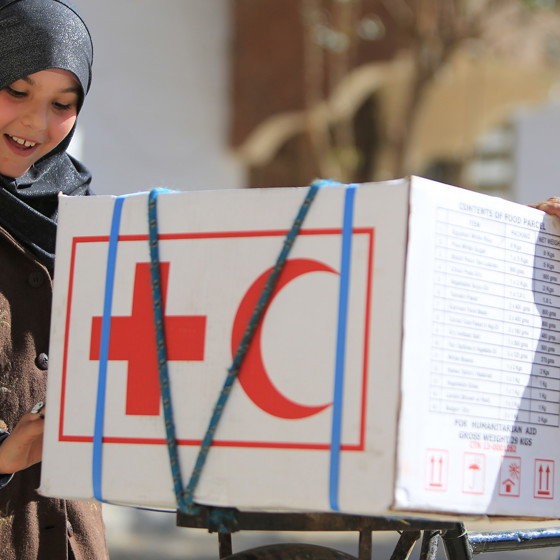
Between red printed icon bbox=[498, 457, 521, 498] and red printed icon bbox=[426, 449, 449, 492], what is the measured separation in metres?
0.12

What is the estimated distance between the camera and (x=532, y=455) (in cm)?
147

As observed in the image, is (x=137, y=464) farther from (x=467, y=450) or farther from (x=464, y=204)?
(x=464, y=204)

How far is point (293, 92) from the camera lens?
7.16 m

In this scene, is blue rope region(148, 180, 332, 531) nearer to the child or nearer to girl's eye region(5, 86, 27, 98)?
the child

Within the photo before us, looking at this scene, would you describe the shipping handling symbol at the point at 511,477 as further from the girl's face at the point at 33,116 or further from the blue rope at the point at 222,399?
the girl's face at the point at 33,116

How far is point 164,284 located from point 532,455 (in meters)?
0.62

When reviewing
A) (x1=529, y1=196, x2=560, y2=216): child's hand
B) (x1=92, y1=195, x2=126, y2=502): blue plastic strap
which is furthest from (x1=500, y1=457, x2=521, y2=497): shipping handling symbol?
(x1=92, y1=195, x2=126, y2=502): blue plastic strap

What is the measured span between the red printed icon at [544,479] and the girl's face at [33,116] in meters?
1.06

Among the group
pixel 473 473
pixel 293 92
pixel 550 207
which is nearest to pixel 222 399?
pixel 473 473

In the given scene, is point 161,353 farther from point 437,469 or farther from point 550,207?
point 550,207

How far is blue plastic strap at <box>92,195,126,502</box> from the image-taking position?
1468mm

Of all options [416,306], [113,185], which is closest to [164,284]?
[416,306]

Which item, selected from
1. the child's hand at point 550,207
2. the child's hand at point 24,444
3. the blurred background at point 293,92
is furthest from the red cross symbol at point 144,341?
the blurred background at point 293,92

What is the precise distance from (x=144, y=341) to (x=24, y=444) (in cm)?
32
